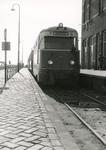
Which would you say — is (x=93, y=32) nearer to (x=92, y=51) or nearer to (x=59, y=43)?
(x=92, y=51)

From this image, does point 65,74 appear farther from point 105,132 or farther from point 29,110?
point 105,132

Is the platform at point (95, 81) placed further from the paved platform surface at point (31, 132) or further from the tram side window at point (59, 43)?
the paved platform surface at point (31, 132)

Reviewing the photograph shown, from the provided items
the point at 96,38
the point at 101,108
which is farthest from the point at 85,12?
the point at 101,108

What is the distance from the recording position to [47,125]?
5.31m

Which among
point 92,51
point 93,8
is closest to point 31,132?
point 92,51

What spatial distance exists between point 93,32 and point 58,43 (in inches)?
552

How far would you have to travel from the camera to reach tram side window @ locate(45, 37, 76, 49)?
13.7m

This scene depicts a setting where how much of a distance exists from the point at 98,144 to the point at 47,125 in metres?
1.25

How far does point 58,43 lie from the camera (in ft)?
45.1

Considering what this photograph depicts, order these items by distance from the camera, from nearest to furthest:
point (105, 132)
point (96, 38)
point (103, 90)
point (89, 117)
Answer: point (105, 132)
point (89, 117)
point (103, 90)
point (96, 38)

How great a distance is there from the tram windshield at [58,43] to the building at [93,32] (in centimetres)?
981

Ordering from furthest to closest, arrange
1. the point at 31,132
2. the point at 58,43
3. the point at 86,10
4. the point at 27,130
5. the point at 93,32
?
the point at 86,10 < the point at 93,32 < the point at 58,43 < the point at 27,130 < the point at 31,132

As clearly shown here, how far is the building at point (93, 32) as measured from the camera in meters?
23.7

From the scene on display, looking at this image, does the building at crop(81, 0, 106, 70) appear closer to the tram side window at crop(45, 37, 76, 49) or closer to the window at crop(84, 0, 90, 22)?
the window at crop(84, 0, 90, 22)
